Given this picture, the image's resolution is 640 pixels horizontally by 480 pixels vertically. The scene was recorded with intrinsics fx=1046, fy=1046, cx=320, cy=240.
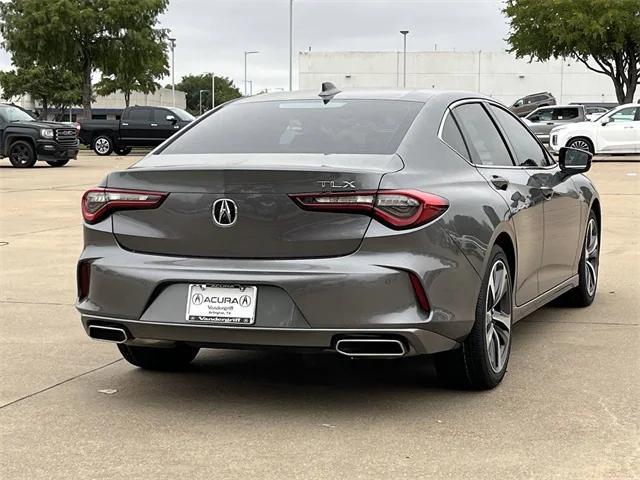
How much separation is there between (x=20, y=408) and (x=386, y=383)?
5.91 ft

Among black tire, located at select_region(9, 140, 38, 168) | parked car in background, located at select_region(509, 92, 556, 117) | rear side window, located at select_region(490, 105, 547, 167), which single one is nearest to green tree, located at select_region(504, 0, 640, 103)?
parked car in background, located at select_region(509, 92, 556, 117)

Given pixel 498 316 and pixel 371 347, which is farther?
pixel 498 316

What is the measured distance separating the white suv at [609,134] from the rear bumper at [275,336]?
86.5 feet

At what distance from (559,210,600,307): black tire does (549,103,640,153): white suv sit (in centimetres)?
2296

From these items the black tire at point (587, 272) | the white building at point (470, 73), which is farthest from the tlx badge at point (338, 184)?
the white building at point (470, 73)

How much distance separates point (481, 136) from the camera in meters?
5.79

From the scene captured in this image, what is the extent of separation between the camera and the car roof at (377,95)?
217 inches

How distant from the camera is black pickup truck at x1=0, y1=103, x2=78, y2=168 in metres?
26.9

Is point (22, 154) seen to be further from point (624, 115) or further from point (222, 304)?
point (222, 304)

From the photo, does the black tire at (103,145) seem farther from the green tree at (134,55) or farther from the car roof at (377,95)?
the car roof at (377,95)

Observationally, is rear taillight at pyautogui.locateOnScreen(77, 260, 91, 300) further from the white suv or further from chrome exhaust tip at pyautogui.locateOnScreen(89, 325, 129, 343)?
the white suv

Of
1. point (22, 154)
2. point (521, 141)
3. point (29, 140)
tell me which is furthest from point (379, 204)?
point (22, 154)

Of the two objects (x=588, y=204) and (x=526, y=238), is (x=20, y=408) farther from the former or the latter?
(x=588, y=204)

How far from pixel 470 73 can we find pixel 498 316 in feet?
240
